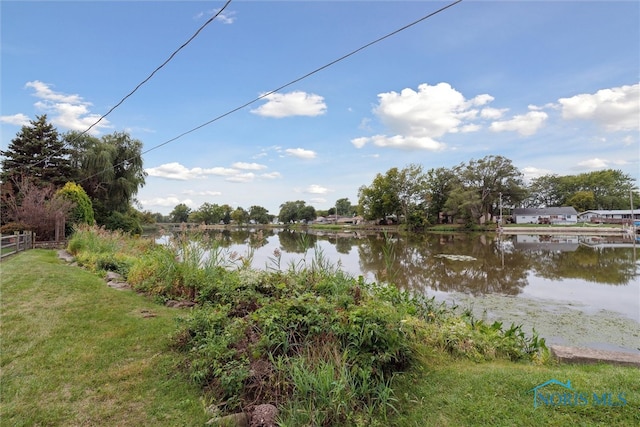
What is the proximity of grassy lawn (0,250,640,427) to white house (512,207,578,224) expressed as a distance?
206ft

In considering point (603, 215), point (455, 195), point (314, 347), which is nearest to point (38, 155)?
point (314, 347)

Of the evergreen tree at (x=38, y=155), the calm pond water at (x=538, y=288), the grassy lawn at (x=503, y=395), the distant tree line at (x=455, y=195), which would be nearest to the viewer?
the grassy lawn at (x=503, y=395)

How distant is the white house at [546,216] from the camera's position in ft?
177

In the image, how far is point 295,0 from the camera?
4.98m

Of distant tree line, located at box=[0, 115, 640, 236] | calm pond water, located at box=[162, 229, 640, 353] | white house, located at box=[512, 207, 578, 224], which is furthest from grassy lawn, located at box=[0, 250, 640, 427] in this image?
white house, located at box=[512, 207, 578, 224]

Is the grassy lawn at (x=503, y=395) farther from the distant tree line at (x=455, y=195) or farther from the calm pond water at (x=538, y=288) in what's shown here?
the distant tree line at (x=455, y=195)

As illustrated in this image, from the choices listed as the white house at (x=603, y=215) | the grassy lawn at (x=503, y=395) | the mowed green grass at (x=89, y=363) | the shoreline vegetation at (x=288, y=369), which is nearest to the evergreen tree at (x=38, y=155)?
the mowed green grass at (x=89, y=363)

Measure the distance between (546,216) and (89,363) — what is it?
2602 inches

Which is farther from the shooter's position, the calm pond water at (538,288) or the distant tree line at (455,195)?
the distant tree line at (455,195)

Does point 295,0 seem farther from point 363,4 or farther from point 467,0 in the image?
point 467,0

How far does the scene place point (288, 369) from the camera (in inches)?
101

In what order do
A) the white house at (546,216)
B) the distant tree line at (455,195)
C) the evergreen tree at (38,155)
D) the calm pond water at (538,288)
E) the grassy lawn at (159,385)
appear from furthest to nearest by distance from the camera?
the white house at (546,216) < the distant tree line at (455,195) < the evergreen tree at (38,155) < the calm pond water at (538,288) < the grassy lawn at (159,385)

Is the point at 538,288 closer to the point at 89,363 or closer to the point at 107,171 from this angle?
the point at 89,363

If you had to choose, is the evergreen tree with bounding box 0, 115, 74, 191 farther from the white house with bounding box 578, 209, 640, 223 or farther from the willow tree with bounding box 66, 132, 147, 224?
the white house with bounding box 578, 209, 640, 223
